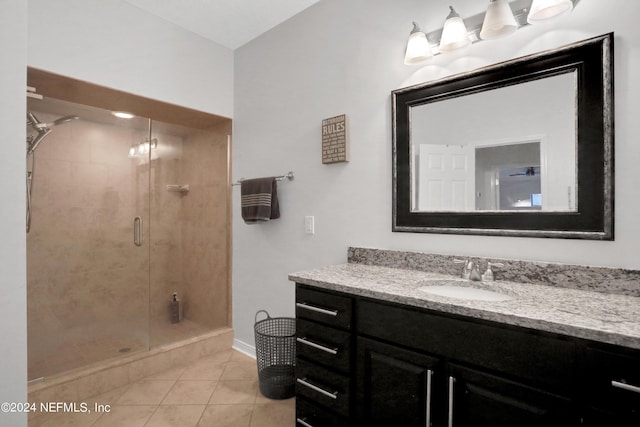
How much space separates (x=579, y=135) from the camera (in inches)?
51.3

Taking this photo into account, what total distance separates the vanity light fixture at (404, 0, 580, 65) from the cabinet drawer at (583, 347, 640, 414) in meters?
1.25

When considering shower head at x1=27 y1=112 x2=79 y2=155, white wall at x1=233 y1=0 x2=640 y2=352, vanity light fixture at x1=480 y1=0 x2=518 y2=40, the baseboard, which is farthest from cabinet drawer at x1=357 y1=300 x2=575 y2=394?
shower head at x1=27 y1=112 x2=79 y2=155

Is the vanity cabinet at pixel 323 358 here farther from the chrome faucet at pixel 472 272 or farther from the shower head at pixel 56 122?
the shower head at pixel 56 122

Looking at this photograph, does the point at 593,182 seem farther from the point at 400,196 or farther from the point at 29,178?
the point at 29,178

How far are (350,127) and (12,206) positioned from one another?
171 centimetres

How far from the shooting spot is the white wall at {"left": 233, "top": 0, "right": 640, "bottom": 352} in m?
1.23

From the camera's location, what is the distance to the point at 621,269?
3.96 feet

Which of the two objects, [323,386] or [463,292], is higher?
[463,292]

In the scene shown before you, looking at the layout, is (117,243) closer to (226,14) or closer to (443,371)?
(226,14)

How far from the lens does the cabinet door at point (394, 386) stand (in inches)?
46.1

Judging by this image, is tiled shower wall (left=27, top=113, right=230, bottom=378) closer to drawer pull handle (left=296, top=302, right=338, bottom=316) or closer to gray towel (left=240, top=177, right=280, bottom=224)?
gray towel (left=240, top=177, right=280, bottom=224)

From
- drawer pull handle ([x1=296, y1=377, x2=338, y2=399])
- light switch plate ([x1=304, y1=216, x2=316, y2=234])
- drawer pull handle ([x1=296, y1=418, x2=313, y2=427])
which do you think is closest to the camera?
drawer pull handle ([x1=296, y1=377, x2=338, y2=399])

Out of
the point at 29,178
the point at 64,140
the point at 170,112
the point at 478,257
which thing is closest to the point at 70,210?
the point at 29,178

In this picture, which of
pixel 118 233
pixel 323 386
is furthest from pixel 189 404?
pixel 118 233
